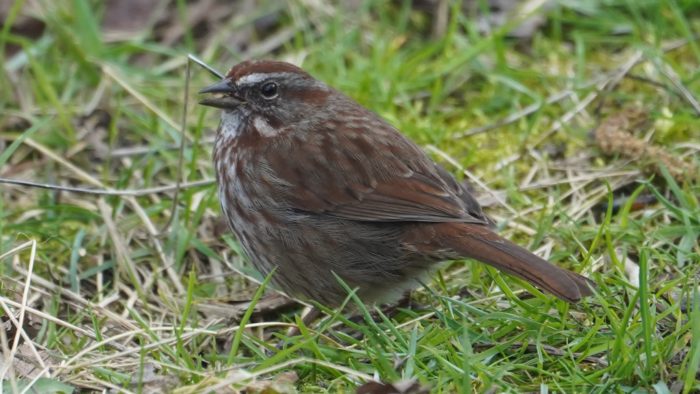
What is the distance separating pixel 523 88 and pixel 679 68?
2.54 ft

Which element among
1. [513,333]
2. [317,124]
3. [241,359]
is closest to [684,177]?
[513,333]

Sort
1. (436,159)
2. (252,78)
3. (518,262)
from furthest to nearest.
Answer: (436,159) → (252,78) → (518,262)

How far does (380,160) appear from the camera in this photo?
405cm

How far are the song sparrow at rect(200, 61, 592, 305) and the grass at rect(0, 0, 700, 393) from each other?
210 mm

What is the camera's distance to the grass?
135 inches

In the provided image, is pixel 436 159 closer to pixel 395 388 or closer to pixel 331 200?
pixel 331 200

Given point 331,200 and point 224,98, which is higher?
point 224,98

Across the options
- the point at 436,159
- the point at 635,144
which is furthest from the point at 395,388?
the point at 635,144

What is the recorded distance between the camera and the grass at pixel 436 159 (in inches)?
135

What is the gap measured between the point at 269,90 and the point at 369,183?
24.1 inches

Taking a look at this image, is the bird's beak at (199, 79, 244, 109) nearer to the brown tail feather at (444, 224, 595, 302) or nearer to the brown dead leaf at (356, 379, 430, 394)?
the brown tail feather at (444, 224, 595, 302)

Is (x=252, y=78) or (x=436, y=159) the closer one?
(x=252, y=78)

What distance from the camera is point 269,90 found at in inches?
168

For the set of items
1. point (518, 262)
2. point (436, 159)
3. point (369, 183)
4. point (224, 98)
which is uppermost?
point (224, 98)
